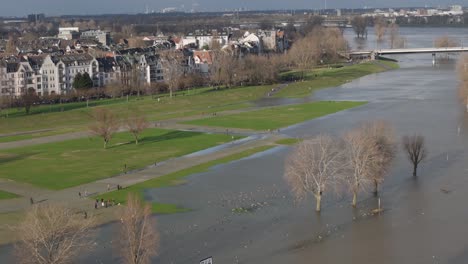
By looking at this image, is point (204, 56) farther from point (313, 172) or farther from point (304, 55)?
point (313, 172)

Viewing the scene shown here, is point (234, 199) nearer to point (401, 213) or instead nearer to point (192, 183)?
point (192, 183)

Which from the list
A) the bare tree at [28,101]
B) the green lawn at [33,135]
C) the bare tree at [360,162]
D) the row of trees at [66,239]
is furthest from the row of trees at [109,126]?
the row of trees at [66,239]

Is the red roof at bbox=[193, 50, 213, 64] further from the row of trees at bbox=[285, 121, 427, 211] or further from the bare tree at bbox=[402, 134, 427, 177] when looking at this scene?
the row of trees at bbox=[285, 121, 427, 211]

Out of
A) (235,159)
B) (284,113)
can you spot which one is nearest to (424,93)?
(284,113)

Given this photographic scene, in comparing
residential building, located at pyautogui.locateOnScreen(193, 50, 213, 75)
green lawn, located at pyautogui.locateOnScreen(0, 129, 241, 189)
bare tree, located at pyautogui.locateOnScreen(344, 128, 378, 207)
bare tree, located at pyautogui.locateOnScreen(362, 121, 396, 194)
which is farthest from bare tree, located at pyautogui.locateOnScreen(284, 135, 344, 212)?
residential building, located at pyautogui.locateOnScreen(193, 50, 213, 75)

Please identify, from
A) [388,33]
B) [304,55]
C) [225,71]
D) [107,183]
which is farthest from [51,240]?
[388,33]

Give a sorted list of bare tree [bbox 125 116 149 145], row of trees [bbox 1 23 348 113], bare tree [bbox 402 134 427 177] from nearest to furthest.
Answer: bare tree [bbox 402 134 427 177], bare tree [bbox 125 116 149 145], row of trees [bbox 1 23 348 113]
